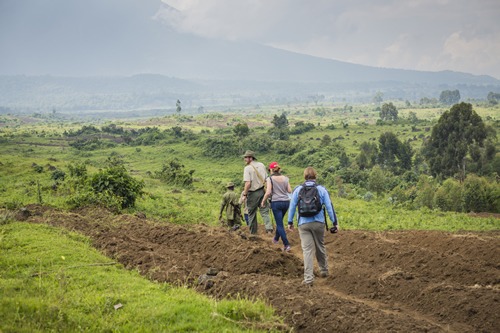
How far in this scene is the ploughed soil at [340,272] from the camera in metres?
7.41

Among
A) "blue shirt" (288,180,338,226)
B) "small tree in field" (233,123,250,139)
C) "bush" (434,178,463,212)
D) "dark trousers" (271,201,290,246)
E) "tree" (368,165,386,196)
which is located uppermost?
"blue shirt" (288,180,338,226)

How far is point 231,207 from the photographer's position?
15.0m

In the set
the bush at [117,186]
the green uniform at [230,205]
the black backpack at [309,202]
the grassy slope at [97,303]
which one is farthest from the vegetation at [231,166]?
the black backpack at [309,202]

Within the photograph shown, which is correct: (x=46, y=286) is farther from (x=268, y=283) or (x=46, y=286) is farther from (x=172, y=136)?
(x=172, y=136)

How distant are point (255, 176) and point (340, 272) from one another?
3.72 meters

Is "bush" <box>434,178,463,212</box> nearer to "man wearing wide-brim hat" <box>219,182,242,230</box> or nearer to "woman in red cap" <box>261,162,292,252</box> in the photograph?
"man wearing wide-brim hat" <box>219,182,242,230</box>

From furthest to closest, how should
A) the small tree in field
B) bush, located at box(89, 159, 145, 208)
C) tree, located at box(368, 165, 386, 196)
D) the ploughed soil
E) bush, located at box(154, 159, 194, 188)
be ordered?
the small tree in field → tree, located at box(368, 165, 386, 196) → bush, located at box(154, 159, 194, 188) → bush, located at box(89, 159, 145, 208) → the ploughed soil

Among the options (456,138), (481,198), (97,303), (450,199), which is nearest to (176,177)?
(450,199)

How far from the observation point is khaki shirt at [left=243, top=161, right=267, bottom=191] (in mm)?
12938

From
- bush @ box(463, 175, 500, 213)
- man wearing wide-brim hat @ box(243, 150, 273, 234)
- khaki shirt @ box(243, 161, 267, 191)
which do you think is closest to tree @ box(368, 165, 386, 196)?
bush @ box(463, 175, 500, 213)

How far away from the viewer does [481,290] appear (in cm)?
804

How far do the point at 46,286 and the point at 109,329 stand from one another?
82.5 inches

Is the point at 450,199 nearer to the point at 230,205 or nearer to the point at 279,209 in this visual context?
the point at 230,205

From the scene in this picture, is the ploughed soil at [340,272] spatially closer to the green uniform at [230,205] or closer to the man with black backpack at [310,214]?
the man with black backpack at [310,214]
